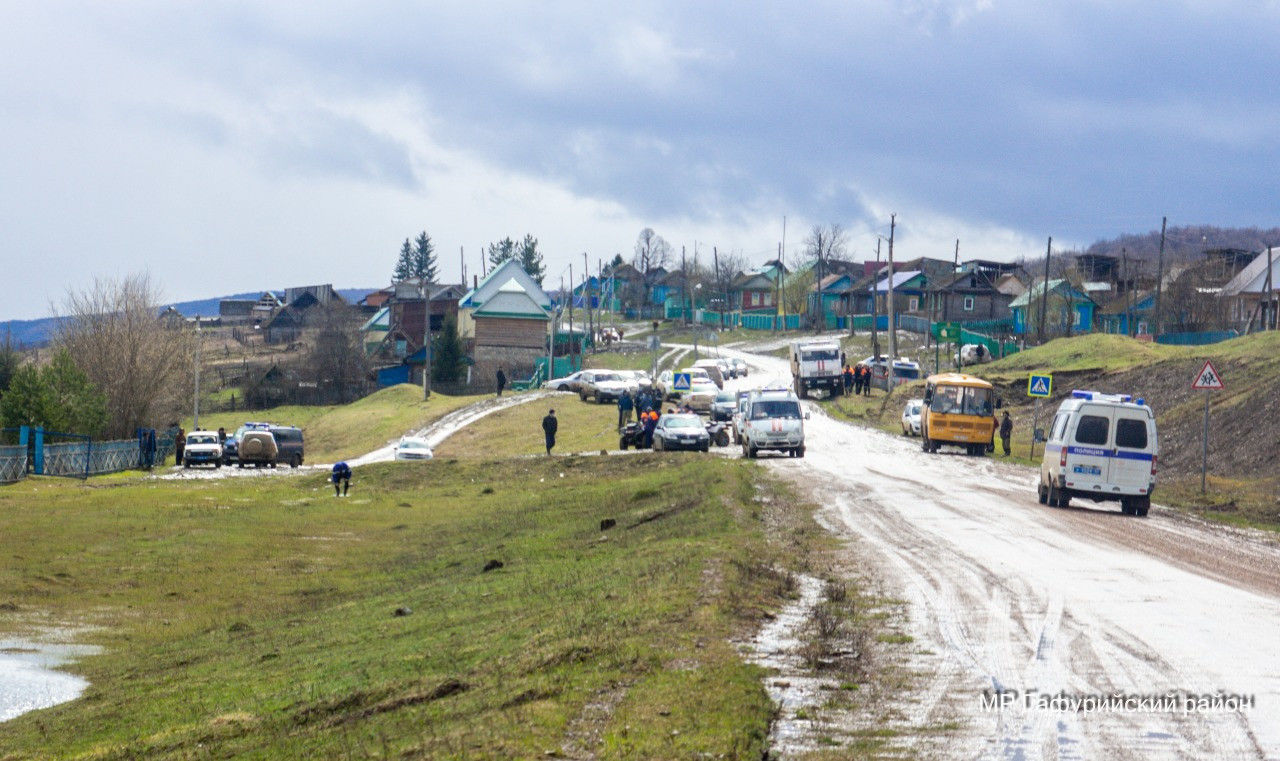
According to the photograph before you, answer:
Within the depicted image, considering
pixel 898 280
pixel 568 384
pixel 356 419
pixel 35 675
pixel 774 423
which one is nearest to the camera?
pixel 35 675

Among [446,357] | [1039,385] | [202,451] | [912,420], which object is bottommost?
[202,451]

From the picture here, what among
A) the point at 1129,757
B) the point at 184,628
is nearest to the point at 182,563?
the point at 184,628

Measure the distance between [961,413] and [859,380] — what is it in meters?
29.2

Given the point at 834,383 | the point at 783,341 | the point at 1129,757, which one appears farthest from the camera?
the point at 783,341

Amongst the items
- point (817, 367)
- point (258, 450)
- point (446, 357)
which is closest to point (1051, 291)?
point (817, 367)

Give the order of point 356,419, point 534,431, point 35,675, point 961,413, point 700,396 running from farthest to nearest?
point 356,419, point 534,431, point 700,396, point 961,413, point 35,675

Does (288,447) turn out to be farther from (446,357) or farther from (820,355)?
(446,357)

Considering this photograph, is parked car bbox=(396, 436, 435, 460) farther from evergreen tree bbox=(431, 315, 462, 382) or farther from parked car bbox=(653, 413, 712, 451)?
evergreen tree bbox=(431, 315, 462, 382)

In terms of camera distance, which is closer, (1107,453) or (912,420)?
(1107,453)

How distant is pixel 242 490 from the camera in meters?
42.1

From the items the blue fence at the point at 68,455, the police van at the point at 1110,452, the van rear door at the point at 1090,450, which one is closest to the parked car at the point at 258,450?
the blue fence at the point at 68,455

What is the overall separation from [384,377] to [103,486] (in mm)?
71333

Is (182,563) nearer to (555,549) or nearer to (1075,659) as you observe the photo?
(555,549)

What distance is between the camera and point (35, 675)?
16828 mm
